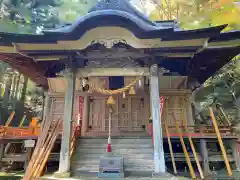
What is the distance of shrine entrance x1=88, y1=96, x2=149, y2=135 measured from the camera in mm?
9602

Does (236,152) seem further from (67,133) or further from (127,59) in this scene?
(67,133)

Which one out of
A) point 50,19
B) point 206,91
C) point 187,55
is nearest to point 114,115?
point 187,55

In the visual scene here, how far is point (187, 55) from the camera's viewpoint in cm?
707

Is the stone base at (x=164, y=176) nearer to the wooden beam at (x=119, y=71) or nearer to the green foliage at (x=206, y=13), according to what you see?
the wooden beam at (x=119, y=71)

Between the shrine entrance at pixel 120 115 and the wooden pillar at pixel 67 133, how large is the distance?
310cm

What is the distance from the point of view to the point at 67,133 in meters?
6.59

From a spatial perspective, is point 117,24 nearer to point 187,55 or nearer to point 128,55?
point 128,55

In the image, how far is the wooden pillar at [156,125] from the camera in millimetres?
5954

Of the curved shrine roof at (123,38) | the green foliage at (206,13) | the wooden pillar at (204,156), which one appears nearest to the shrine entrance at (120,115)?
the wooden pillar at (204,156)

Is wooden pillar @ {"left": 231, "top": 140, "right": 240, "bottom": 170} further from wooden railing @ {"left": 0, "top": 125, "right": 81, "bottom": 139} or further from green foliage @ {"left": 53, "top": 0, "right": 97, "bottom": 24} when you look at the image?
green foliage @ {"left": 53, "top": 0, "right": 97, "bottom": 24}

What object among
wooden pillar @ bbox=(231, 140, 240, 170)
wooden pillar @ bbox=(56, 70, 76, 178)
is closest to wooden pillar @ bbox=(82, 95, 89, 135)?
wooden pillar @ bbox=(56, 70, 76, 178)

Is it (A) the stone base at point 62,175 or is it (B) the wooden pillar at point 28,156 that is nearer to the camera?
(A) the stone base at point 62,175

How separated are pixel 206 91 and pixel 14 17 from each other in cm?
1822

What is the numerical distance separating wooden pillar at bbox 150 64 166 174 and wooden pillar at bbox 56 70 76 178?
2.71 metres
